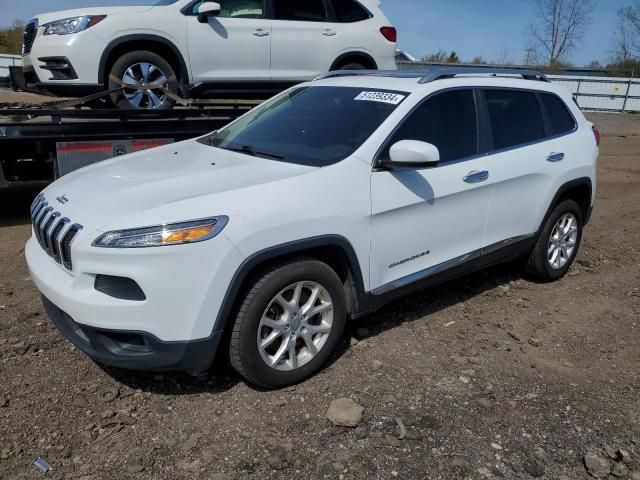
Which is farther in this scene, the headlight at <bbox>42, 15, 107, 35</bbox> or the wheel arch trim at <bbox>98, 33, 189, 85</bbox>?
the wheel arch trim at <bbox>98, 33, 189, 85</bbox>

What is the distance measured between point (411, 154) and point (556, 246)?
2.37 m

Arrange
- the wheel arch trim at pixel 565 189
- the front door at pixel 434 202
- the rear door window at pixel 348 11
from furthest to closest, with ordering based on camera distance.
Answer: the rear door window at pixel 348 11
the wheel arch trim at pixel 565 189
the front door at pixel 434 202

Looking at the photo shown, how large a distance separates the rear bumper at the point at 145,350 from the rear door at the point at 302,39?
5.12 metres

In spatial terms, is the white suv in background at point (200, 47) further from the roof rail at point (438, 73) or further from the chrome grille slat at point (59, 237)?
the chrome grille slat at point (59, 237)

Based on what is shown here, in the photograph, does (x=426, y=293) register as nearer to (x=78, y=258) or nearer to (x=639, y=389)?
(x=639, y=389)

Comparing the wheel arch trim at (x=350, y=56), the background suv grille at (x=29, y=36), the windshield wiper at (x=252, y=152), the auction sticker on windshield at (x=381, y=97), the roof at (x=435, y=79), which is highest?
the background suv grille at (x=29, y=36)

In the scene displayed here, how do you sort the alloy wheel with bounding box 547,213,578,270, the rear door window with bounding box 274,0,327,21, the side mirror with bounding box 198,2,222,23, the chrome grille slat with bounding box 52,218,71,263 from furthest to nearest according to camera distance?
the rear door window with bounding box 274,0,327,21
the side mirror with bounding box 198,2,222,23
the alloy wheel with bounding box 547,213,578,270
the chrome grille slat with bounding box 52,218,71,263

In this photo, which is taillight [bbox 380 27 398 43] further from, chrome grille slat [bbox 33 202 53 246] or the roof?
chrome grille slat [bbox 33 202 53 246]

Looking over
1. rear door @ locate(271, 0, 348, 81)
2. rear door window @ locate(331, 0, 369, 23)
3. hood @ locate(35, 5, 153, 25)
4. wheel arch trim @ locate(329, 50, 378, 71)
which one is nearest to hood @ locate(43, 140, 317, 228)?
hood @ locate(35, 5, 153, 25)

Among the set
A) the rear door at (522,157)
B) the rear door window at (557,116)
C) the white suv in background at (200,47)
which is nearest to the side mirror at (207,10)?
the white suv in background at (200,47)

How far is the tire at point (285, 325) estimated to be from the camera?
297cm

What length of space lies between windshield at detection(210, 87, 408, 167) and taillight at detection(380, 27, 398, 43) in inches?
159

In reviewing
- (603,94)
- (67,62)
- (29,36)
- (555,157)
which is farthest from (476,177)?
(603,94)

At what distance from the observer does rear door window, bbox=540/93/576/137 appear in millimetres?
4801
